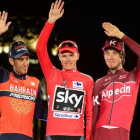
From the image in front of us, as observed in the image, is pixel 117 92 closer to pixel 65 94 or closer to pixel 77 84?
pixel 77 84

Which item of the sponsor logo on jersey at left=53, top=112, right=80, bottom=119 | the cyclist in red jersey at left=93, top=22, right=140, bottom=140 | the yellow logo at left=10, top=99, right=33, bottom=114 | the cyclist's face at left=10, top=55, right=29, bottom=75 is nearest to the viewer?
the cyclist in red jersey at left=93, top=22, right=140, bottom=140

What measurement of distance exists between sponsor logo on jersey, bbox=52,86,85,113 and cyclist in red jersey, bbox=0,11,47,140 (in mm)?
363

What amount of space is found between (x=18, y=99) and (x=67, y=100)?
1.87ft

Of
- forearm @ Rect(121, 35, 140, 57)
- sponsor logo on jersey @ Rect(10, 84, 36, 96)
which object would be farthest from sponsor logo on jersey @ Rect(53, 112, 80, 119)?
forearm @ Rect(121, 35, 140, 57)

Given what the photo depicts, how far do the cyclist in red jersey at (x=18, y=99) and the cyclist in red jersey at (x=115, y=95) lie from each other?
731mm

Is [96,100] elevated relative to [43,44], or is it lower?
lower

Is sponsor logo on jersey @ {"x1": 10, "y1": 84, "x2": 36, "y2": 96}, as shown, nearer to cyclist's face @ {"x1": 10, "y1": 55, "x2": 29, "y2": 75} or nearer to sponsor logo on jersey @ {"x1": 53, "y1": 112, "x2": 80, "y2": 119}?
cyclist's face @ {"x1": 10, "y1": 55, "x2": 29, "y2": 75}

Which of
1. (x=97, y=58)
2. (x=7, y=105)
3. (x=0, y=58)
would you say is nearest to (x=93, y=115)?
(x=7, y=105)

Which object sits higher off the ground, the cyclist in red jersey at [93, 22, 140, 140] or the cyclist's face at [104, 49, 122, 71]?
the cyclist's face at [104, 49, 122, 71]

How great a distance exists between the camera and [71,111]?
365 centimetres

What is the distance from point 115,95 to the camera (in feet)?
11.8

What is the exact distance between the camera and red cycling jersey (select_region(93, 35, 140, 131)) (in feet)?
11.5

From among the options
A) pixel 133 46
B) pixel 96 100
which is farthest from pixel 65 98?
pixel 133 46

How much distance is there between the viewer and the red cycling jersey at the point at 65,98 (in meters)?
3.58
